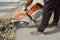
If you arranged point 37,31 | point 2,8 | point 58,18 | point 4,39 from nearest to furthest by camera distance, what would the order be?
point 4,39
point 37,31
point 58,18
point 2,8

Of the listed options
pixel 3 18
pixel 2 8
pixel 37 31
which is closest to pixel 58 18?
pixel 37 31

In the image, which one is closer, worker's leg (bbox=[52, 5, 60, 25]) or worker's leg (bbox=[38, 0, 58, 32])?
worker's leg (bbox=[38, 0, 58, 32])

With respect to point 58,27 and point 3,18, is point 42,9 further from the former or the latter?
point 3,18

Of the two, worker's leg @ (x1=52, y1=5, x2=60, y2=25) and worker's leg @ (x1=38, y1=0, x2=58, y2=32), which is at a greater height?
worker's leg @ (x1=38, y1=0, x2=58, y2=32)

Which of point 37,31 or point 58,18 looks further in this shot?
point 58,18

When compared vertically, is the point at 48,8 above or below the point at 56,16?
above

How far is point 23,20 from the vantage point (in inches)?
286

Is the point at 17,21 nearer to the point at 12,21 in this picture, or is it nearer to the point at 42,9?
the point at 12,21

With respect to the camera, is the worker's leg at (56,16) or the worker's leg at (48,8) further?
the worker's leg at (56,16)

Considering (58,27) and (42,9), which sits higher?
(42,9)

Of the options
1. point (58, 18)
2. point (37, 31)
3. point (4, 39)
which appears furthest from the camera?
point (58, 18)

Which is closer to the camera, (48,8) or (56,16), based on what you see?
(48,8)

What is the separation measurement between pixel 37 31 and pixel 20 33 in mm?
437

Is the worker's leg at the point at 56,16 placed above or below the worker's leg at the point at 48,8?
below
